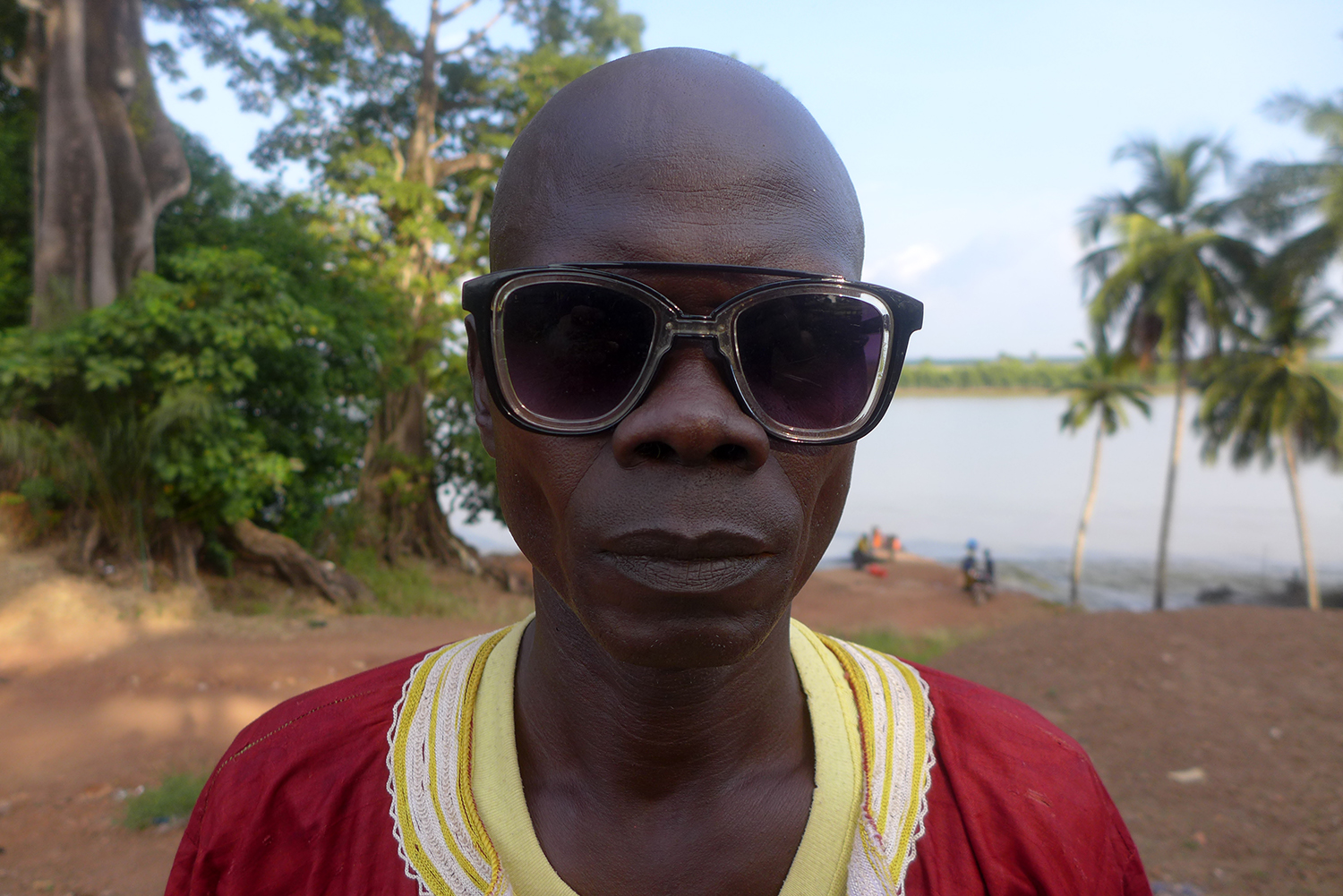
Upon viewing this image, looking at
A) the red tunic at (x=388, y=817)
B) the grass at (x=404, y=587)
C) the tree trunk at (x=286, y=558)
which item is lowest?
the grass at (x=404, y=587)

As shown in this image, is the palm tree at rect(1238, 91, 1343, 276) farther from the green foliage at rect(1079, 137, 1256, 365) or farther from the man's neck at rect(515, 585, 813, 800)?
the man's neck at rect(515, 585, 813, 800)

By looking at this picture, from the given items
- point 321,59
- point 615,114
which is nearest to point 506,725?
point 615,114

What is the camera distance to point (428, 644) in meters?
9.52

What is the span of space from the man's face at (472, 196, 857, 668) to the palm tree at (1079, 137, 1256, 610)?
23.9 m

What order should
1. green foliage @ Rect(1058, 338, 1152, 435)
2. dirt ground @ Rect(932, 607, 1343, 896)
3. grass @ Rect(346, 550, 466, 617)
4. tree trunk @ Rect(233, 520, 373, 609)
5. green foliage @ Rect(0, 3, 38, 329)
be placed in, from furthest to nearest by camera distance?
green foliage @ Rect(1058, 338, 1152, 435), grass @ Rect(346, 550, 466, 617), tree trunk @ Rect(233, 520, 373, 609), green foliage @ Rect(0, 3, 38, 329), dirt ground @ Rect(932, 607, 1343, 896)

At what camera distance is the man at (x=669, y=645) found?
112 cm

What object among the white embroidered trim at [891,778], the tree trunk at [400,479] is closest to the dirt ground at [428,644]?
the tree trunk at [400,479]

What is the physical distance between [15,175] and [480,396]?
47.7 ft

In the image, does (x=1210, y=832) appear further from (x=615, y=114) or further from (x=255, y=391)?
(x=255, y=391)

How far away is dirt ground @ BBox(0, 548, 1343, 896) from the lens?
5.36 meters

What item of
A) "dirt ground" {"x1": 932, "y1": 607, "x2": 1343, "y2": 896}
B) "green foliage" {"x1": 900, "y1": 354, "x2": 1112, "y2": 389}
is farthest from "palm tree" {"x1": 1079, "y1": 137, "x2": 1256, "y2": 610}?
"green foliage" {"x1": 900, "y1": 354, "x2": 1112, "y2": 389}

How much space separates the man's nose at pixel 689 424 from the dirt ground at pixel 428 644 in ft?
16.0

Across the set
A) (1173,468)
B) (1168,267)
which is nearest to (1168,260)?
(1168,267)

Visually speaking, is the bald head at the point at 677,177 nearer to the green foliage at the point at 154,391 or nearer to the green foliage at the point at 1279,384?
the green foliage at the point at 154,391
